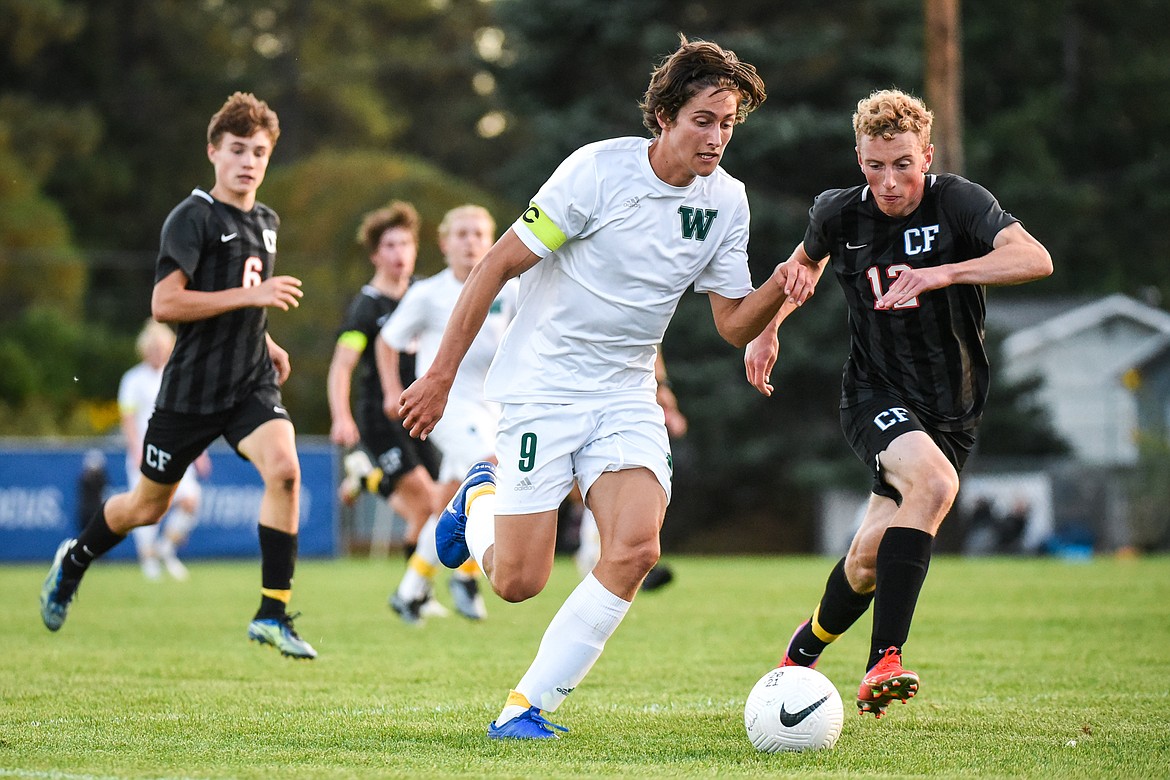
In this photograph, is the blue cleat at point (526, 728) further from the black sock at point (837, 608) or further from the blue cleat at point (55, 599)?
the blue cleat at point (55, 599)

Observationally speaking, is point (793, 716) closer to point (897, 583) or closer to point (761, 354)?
point (897, 583)

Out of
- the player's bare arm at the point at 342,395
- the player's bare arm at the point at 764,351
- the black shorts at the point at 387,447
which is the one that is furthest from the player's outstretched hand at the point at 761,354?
the black shorts at the point at 387,447

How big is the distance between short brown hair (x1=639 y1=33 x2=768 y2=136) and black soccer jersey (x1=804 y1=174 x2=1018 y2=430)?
2.53 feet

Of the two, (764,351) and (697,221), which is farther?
(764,351)

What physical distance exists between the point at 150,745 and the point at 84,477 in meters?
15.1

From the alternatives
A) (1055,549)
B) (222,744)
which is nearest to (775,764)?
(222,744)

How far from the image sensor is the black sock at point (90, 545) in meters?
7.52

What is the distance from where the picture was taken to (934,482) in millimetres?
5289

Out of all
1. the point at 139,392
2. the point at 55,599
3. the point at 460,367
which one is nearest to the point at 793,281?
the point at 460,367

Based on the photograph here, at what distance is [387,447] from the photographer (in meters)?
10.1

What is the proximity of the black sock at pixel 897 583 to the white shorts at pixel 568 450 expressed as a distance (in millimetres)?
823

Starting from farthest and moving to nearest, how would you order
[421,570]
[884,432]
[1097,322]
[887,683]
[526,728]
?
[1097,322]
[421,570]
[884,432]
[526,728]
[887,683]

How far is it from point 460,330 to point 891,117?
5.86 feet

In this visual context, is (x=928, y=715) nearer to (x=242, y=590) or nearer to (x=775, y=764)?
(x=775, y=764)
